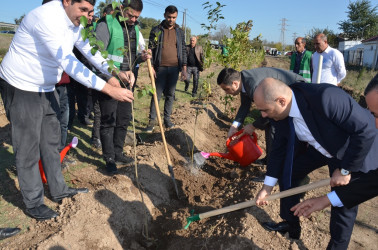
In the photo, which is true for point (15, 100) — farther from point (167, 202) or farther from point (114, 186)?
point (167, 202)

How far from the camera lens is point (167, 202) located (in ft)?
11.5

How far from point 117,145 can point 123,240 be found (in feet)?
4.03

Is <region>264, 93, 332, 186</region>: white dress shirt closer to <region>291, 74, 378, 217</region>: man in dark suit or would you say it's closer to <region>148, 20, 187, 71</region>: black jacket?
<region>291, 74, 378, 217</region>: man in dark suit

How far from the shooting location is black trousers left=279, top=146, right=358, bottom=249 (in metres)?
2.16

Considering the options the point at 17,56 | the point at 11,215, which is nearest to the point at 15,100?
the point at 17,56

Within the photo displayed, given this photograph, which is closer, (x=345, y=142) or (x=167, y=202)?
(x=345, y=142)

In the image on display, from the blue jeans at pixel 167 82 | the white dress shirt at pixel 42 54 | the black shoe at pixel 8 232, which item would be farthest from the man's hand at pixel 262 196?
the blue jeans at pixel 167 82

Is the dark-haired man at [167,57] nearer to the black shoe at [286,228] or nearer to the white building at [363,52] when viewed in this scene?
the black shoe at [286,228]

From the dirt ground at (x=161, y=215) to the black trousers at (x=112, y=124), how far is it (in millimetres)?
308

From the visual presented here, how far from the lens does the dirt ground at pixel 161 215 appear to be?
258 cm

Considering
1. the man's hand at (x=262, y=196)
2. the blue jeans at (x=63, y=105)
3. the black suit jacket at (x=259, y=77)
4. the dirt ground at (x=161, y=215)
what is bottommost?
the dirt ground at (x=161, y=215)

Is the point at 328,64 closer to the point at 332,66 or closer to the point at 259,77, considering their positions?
the point at 332,66

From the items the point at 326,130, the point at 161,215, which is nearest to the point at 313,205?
the point at 326,130

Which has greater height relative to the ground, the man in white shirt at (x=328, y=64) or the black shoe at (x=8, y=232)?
the man in white shirt at (x=328, y=64)
